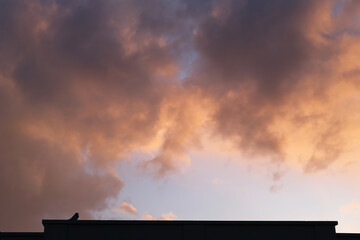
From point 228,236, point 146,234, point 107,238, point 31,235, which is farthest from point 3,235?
point 228,236

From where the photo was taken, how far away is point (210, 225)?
23781mm

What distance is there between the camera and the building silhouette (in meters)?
23.5

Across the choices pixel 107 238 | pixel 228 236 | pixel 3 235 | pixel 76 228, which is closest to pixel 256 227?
pixel 228 236

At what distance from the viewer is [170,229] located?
77.7ft

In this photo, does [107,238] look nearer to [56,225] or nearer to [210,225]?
[56,225]

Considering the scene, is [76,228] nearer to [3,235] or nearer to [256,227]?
[3,235]

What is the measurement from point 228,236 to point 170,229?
3.30 m

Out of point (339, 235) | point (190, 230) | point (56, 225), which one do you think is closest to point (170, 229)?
point (190, 230)

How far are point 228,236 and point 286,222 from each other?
3.43 meters

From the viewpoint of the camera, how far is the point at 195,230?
932 inches

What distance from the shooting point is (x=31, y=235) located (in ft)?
79.5

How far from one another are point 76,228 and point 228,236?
28.1 feet

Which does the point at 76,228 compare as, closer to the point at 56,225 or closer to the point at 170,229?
the point at 56,225

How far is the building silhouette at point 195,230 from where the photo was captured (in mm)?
23531
